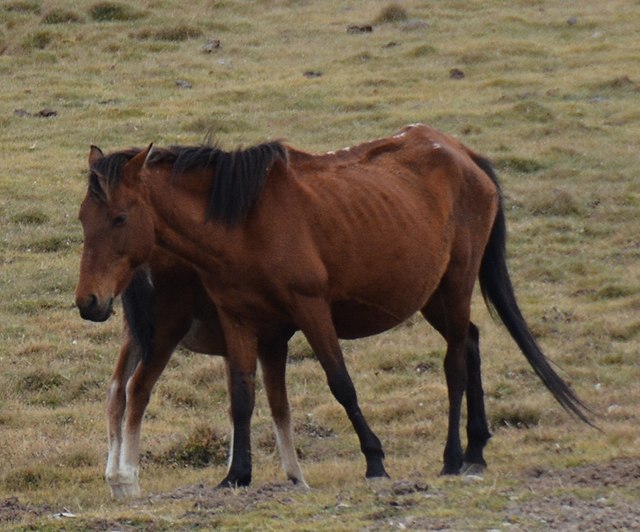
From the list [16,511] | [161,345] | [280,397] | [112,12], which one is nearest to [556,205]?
[280,397]

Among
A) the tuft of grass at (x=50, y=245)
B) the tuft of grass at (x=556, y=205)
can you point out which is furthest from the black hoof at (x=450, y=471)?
the tuft of grass at (x=556, y=205)

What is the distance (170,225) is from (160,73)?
15.2 m

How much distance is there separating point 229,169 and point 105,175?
79cm

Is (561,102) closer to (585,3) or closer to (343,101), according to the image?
(343,101)

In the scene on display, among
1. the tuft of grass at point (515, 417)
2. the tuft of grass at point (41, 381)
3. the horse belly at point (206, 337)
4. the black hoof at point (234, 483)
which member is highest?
the horse belly at point (206, 337)

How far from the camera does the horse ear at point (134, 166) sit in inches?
298

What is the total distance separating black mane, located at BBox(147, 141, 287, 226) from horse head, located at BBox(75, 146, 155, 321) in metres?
0.32

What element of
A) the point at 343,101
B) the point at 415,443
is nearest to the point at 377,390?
the point at 415,443

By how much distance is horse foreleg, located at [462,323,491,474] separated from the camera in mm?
8875

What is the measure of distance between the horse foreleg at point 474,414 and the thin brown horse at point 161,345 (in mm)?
1178

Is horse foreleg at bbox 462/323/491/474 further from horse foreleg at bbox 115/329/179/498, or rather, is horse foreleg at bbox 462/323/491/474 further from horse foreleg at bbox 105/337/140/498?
horse foreleg at bbox 105/337/140/498

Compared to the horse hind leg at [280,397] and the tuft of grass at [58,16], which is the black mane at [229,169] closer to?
the horse hind leg at [280,397]

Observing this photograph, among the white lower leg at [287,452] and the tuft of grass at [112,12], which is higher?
the tuft of grass at [112,12]

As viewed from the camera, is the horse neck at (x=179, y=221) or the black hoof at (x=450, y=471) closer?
the horse neck at (x=179, y=221)
